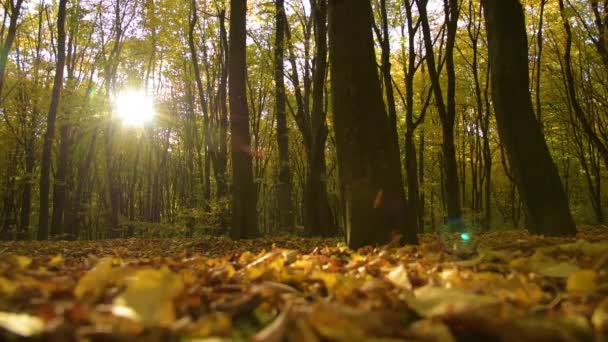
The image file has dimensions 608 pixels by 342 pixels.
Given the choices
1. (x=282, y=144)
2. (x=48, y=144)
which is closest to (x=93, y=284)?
(x=48, y=144)

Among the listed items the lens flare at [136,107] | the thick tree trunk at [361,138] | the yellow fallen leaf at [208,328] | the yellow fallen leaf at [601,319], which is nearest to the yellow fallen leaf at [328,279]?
the yellow fallen leaf at [208,328]

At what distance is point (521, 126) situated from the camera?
4.78 metres

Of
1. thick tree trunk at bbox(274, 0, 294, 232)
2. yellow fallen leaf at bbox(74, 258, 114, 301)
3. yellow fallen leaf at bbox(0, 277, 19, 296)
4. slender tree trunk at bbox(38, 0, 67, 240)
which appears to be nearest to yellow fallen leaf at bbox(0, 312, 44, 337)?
yellow fallen leaf at bbox(74, 258, 114, 301)

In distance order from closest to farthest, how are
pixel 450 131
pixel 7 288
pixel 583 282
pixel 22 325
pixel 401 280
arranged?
pixel 22 325 → pixel 7 288 → pixel 583 282 → pixel 401 280 → pixel 450 131

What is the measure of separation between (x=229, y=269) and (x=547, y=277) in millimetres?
1358

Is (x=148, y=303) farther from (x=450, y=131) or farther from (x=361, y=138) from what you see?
(x=450, y=131)

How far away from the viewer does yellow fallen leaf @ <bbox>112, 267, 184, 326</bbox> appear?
0.88 m

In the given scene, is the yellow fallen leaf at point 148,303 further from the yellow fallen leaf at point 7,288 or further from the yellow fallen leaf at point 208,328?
the yellow fallen leaf at point 7,288

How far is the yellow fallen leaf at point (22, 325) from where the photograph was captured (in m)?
0.82

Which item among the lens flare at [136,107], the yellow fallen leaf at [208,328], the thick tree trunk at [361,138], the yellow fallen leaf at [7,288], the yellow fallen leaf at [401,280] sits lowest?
the yellow fallen leaf at [401,280]

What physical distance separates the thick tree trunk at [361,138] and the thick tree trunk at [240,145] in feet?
13.7

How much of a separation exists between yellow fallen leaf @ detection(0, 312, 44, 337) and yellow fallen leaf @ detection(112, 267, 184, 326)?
14 centimetres

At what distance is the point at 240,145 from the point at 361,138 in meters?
4.62

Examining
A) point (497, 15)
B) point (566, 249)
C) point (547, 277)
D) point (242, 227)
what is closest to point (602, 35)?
point (497, 15)
